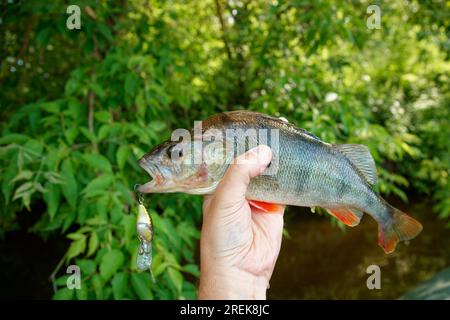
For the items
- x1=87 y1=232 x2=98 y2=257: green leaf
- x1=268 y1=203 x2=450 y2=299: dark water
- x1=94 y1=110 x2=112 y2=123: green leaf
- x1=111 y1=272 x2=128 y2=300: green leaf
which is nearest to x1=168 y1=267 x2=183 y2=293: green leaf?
x1=111 y1=272 x2=128 y2=300: green leaf

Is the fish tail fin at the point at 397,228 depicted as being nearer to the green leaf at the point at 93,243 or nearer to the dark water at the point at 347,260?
the green leaf at the point at 93,243

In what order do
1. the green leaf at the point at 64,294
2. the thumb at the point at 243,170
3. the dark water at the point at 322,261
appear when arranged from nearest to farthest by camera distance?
the thumb at the point at 243,170
the green leaf at the point at 64,294
the dark water at the point at 322,261

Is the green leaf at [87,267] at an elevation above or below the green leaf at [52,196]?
below

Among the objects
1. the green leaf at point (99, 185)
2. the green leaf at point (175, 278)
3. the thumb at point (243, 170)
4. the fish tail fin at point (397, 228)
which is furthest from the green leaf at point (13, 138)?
the fish tail fin at point (397, 228)

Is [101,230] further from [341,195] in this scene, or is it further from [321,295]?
[321,295]

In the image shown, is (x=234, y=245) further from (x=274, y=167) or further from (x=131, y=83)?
(x=131, y=83)

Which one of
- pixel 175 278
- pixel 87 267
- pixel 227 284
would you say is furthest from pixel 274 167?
pixel 87 267
